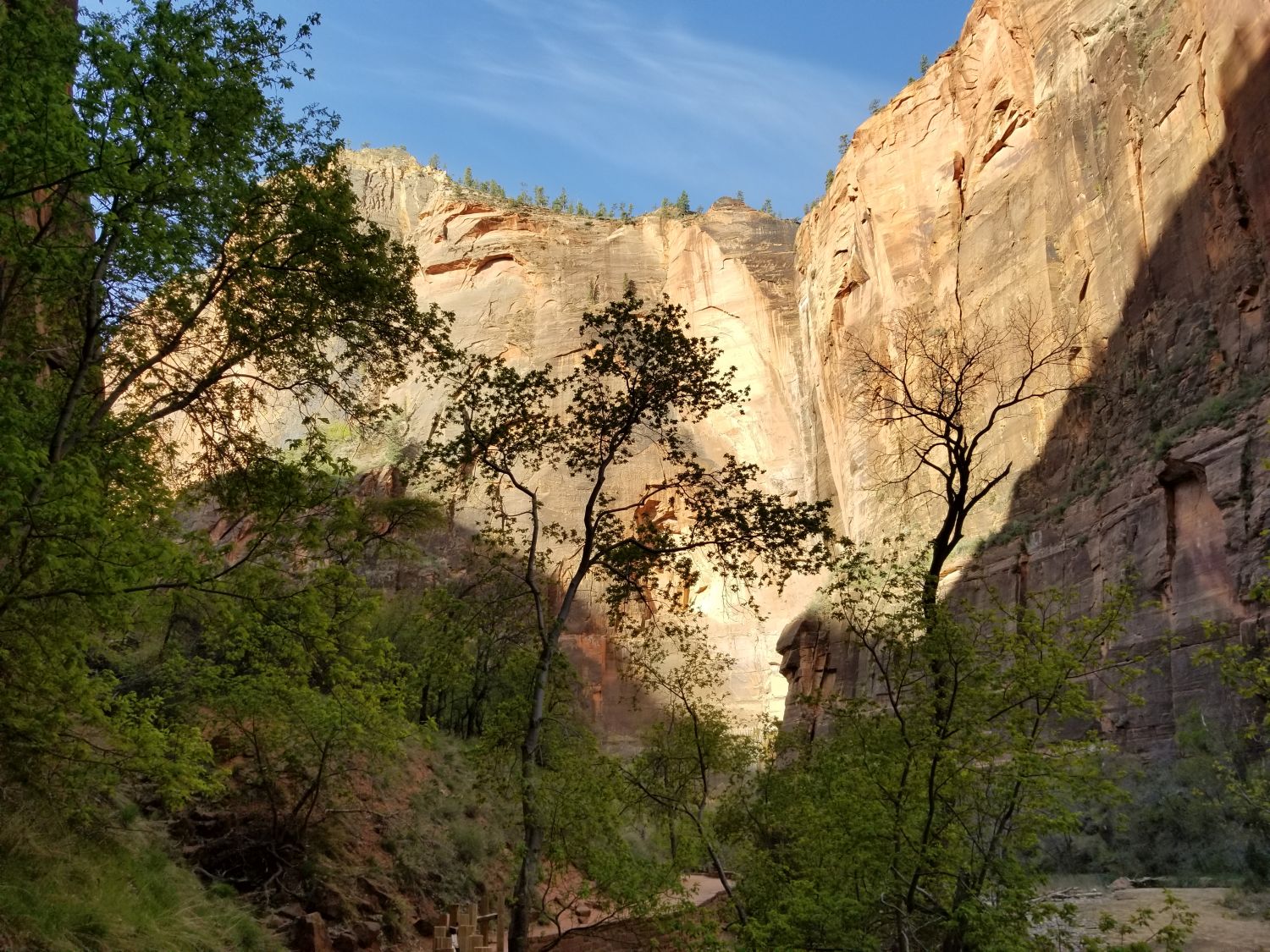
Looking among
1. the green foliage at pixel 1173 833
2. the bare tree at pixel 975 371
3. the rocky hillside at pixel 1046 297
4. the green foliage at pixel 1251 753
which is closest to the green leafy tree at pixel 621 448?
the green foliage at pixel 1251 753

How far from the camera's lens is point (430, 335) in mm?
12406

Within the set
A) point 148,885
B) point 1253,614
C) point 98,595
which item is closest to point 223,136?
point 98,595

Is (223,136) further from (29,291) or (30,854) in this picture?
(30,854)

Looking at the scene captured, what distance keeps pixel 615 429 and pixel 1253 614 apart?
48.8 ft

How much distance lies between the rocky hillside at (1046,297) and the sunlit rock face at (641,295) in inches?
8.7

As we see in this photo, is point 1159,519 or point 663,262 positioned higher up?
point 663,262

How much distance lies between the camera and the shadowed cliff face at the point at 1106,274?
76.2 ft

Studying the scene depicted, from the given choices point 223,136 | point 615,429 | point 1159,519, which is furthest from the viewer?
point 1159,519

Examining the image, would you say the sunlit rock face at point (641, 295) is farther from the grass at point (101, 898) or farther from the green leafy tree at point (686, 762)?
the grass at point (101, 898)

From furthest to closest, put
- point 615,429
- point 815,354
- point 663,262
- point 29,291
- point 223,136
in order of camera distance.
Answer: point 663,262 → point 815,354 → point 615,429 → point 223,136 → point 29,291

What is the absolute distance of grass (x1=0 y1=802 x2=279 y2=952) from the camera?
8555 mm

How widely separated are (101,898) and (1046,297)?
3456 centimetres

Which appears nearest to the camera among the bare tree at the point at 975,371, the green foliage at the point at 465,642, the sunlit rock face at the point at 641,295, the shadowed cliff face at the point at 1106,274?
the green foliage at the point at 465,642

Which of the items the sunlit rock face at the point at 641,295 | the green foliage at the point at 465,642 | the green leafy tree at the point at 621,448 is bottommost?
the green foliage at the point at 465,642
